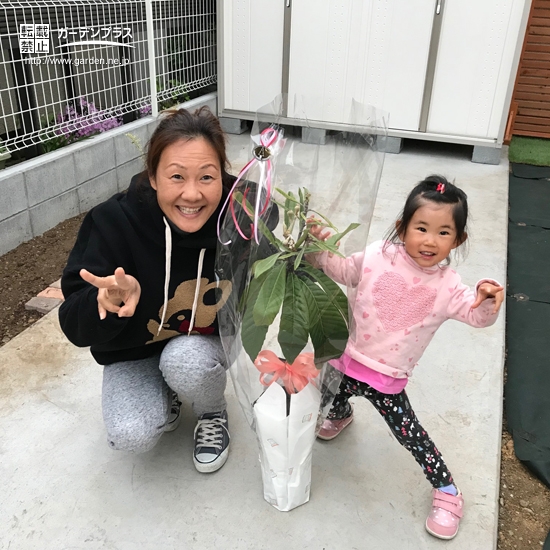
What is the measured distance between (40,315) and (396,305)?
1653 millimetres

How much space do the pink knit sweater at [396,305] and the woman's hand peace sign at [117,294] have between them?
0.47 meters

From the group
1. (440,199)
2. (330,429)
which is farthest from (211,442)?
(440,199)

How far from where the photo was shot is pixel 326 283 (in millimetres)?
1274

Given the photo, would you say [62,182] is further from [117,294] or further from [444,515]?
[444,515]

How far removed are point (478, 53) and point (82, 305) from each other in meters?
3.84

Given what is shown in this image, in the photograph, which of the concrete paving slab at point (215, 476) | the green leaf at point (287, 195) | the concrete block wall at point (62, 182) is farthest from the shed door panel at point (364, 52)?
the green leaf at point (287, 195)

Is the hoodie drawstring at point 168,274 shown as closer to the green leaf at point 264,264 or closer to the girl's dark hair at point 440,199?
the green leaf at point 264,264

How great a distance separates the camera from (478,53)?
165 inches

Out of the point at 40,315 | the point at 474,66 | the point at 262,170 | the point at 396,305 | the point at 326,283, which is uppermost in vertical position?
the point at 262,170

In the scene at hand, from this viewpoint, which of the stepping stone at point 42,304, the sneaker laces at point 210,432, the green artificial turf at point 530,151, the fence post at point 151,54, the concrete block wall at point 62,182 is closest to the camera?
the sneaker laces at point 210,432

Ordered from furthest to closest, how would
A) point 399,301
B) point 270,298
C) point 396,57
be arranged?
point 396,57 < point 399,301 < point 270,298

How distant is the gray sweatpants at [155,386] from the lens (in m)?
1.50

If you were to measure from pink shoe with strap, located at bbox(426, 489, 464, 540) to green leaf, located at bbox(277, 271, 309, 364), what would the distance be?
625mm

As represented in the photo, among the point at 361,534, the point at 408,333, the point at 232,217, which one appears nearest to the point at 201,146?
the point at 232,217
